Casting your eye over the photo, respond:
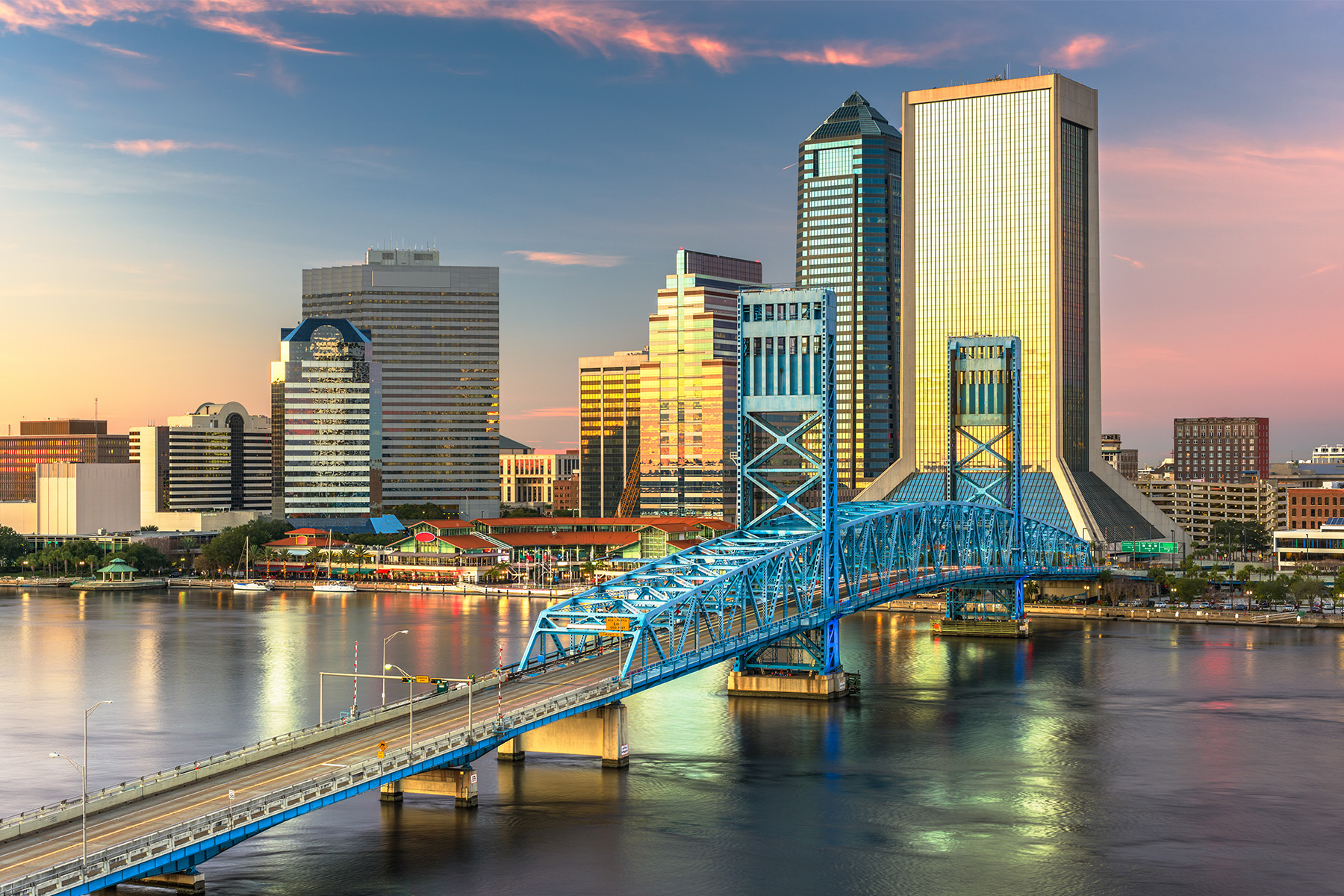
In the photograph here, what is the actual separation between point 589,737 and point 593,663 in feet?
28.6

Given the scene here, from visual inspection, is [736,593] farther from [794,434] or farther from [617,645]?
[794,434]

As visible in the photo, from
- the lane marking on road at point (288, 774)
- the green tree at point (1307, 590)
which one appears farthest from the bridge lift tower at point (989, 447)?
the lane marking on road at point (288, 774)

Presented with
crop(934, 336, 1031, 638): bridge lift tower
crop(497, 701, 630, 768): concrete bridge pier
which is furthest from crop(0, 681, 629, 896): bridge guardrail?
crop(934, 336, 1031, 638): bridge lift tower

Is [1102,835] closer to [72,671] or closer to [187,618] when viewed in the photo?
[72,671]

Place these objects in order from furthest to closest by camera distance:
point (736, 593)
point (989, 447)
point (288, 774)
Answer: point (989, 447) → point (736, 593) → point (288, 774)

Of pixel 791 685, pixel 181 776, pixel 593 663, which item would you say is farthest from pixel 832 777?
pixel 181 776

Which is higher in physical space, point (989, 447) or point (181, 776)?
point (989, 447)

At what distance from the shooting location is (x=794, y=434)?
114438mm

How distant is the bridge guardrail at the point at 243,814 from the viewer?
50.6 meters

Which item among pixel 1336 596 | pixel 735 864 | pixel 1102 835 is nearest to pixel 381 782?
pixel 735 864

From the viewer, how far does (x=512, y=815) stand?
7019 cm

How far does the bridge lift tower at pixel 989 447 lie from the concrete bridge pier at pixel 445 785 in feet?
305

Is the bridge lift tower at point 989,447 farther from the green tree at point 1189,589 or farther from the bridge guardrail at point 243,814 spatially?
the bridge guardrail at point 243,814

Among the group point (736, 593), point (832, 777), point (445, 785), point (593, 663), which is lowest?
point (832, 777)
